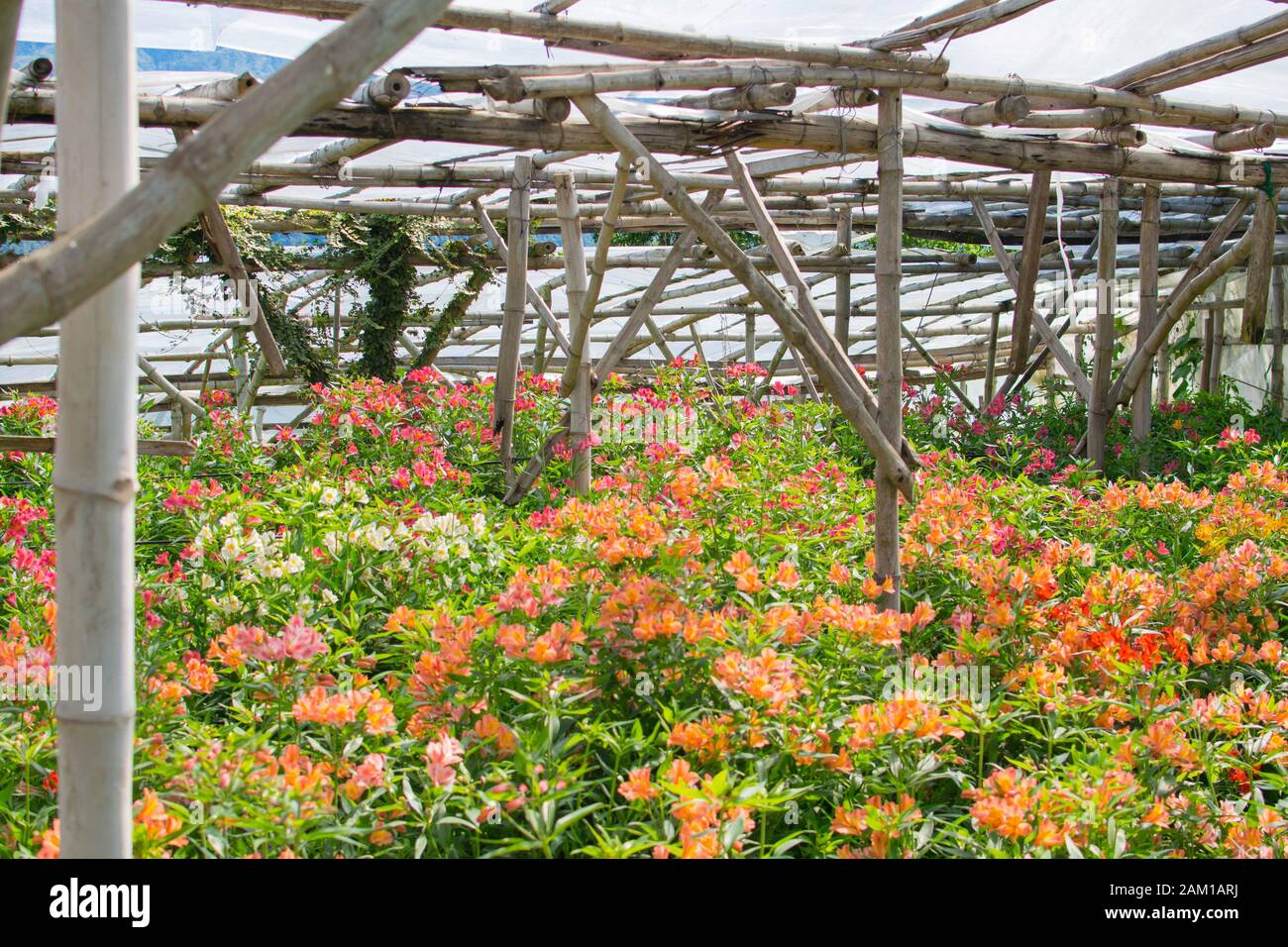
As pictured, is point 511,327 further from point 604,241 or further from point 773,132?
point 773,132

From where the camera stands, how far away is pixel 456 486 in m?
4.48

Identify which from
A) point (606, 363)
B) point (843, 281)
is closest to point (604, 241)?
point (606, 363)

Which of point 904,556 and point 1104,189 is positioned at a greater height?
point 1104,189

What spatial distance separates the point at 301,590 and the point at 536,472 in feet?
5.51

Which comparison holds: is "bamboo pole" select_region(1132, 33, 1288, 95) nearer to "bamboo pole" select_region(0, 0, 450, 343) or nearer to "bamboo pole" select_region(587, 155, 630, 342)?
"bamboo pole" select_region(587, 155, 630, 342)

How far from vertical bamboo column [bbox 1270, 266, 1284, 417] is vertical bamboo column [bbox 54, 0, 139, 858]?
7.49 meters

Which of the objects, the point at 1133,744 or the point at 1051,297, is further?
the point at 1051,297

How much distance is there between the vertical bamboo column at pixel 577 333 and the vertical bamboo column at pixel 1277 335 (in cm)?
489

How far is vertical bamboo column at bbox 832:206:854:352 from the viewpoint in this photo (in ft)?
25.3

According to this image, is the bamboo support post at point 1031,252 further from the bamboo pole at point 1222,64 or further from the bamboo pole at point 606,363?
the bamboo pole at point 606,363

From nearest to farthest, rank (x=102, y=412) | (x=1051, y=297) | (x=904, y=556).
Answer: (x=102, y=412)
(x=904, y=556)
(x=1051, y=297)

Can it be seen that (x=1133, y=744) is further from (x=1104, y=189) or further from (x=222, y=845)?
(x=1104, y=189)

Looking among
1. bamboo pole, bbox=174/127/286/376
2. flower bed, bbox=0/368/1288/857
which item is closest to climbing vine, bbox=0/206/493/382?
bamboo pole, bbox=174/127/286/376

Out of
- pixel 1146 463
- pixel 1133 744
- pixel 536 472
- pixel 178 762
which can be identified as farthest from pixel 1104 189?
pixel 178 762
